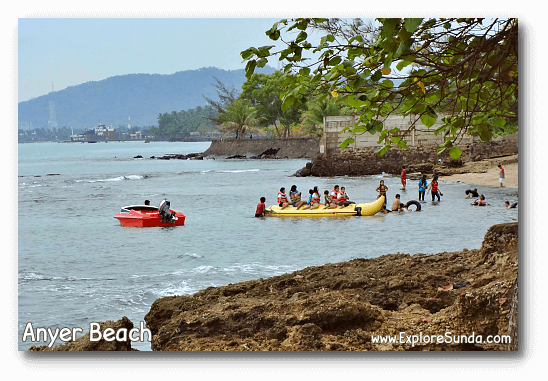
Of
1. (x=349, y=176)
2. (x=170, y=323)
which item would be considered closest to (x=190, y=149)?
(x=349, y=176)

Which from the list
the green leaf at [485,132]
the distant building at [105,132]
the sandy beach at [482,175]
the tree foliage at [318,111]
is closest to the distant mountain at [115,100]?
the distant building at [105,132]

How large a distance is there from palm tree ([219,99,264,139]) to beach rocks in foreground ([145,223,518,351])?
50224 millimetres

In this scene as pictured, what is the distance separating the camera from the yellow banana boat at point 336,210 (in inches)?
628

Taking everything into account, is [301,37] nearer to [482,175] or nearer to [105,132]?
[105,132]

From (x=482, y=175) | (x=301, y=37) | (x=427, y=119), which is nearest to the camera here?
(x=301, y=37)

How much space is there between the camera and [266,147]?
61.0 m

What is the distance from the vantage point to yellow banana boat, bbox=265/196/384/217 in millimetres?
15945

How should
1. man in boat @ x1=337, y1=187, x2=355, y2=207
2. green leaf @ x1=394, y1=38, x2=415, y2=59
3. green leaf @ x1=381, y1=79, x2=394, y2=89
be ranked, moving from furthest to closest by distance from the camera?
man in boat @ x1=337, y1=187, x2=355, y2=207 < green leaf @ x1=381, y1=79, x2=394, y2=89 < green leaf @ x1=394, y1=38, x2=415, y2=59

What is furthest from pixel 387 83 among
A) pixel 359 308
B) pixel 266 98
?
pixel 266 98

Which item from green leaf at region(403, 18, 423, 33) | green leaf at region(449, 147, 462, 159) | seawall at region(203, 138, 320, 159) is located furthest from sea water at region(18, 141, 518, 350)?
seawall at region(203, 138, 320, 159)

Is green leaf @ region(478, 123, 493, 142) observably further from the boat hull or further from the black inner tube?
the black inner tube

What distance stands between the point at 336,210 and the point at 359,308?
9980mm

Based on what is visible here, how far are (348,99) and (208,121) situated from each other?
181ft

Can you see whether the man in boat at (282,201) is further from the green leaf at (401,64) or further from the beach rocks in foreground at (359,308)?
the green leaf at (401,64)
